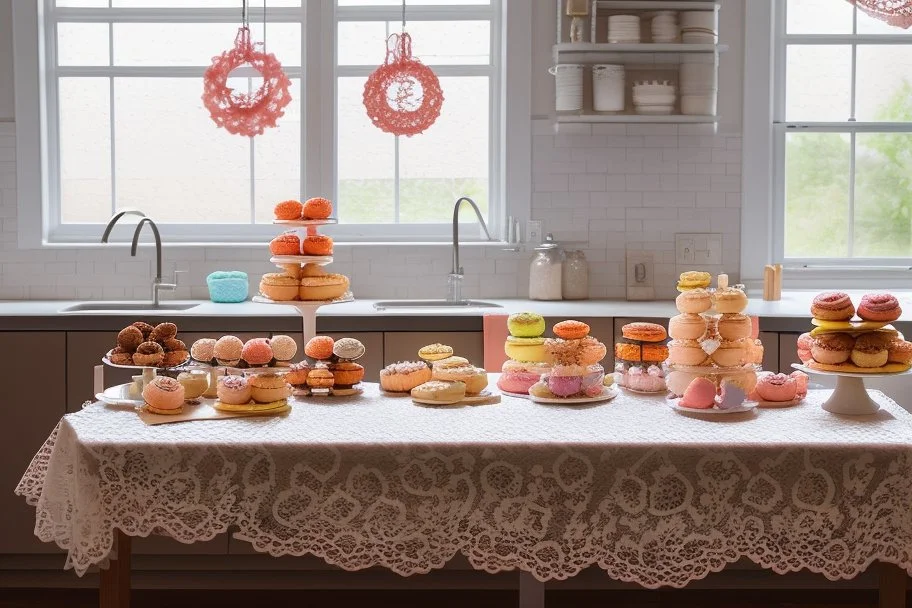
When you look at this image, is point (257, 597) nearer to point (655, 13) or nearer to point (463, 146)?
point (463, 146)

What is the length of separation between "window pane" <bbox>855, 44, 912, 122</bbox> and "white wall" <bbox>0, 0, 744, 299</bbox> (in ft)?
2.02

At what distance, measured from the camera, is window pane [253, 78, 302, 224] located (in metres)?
5.12

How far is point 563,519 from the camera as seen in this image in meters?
2.32

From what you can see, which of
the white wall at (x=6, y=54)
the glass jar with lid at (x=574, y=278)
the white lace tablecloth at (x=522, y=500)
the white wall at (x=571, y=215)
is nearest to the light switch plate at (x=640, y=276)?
the white wall at (x=571, y=215)

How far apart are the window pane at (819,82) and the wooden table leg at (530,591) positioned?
10.7 ft

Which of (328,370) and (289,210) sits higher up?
(289,210)

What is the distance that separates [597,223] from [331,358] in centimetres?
242

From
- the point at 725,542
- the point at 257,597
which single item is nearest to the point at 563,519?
the point at 725,542

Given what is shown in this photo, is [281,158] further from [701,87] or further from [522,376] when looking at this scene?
[522,376]

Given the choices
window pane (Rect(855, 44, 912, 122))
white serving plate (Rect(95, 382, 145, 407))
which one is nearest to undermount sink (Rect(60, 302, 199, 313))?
white serving plate (Rect(95, 382, 145, 407))

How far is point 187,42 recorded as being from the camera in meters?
5.15

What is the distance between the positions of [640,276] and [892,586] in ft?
8.67

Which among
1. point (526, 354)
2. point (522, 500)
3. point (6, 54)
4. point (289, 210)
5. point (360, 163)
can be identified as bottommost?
point (522, 500)

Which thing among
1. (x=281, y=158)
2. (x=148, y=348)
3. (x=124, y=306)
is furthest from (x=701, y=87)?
(x=148, y=348)
